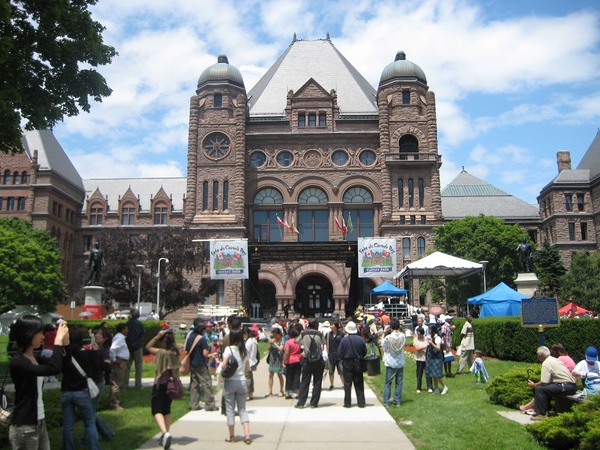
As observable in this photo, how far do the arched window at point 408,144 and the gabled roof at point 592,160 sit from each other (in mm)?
22042

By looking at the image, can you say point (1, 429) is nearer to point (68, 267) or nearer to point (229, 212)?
point (229, 212)

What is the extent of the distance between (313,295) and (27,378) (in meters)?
56.4

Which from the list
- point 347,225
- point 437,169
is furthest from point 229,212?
point 437,169

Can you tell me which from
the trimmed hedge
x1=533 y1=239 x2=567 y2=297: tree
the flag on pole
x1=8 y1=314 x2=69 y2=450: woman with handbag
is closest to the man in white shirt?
x1=8 y1=314 x2=69 y2=450: woman with handbag

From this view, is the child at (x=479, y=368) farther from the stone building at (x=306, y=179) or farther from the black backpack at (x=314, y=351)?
the stone building at (x=306, y=179)

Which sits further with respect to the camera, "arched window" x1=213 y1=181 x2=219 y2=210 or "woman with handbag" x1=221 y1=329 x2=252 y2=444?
"arched window" x1=213 y1=181 x2=219 y2=210

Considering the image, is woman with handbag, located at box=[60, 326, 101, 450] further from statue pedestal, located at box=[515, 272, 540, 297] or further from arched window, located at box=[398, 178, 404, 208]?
arched window, located at box=[398, 178, 404, 208]

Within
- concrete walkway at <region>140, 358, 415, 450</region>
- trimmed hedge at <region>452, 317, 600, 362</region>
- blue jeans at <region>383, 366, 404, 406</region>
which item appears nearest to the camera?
concrete walkway at <region>140, 358, 415, 450</region>

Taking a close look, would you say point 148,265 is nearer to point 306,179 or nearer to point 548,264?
point 306,179

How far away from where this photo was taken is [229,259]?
148ft

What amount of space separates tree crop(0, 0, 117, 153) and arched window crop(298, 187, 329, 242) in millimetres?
42913

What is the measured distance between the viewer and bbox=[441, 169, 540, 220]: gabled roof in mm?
71562

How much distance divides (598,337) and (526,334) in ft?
8.02

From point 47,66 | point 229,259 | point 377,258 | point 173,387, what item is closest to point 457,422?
point 173,387
